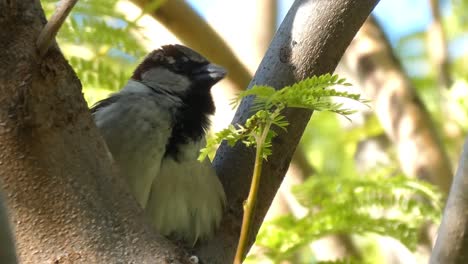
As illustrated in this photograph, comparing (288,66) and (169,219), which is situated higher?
(288,66)

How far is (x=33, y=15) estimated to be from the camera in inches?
64.5

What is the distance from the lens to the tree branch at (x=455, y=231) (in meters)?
1.81

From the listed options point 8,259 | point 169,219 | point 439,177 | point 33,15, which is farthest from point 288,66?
point 439,177

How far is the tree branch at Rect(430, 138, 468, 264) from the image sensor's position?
1.81m

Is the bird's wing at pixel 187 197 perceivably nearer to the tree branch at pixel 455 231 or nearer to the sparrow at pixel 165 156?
the sparrow at pixel 165 156

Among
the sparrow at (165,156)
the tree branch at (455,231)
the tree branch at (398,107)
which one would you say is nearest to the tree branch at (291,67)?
the sparrow at (165,156)

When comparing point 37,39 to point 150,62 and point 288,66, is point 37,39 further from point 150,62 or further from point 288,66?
point 150,62

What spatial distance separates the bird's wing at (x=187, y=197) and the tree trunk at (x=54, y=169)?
579 mm

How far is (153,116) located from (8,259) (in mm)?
1536

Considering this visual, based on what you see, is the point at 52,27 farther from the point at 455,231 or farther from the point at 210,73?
the point at 210,73

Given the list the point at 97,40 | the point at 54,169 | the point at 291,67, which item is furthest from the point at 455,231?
the point at 97,40

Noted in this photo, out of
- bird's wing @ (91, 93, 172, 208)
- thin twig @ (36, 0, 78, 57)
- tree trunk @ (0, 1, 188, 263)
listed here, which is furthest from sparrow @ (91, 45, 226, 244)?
thin twig @ (36, 0, 78, 57)

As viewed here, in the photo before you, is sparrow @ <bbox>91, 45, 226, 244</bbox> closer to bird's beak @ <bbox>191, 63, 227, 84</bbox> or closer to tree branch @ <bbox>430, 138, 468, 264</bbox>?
bird's beak @ <bbox>191, 63, 227, 84</bbox>

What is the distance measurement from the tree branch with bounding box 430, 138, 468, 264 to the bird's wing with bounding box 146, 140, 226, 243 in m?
0.63
